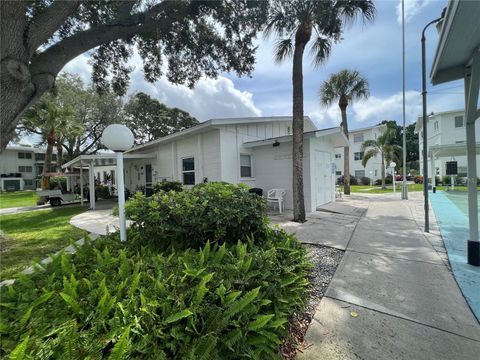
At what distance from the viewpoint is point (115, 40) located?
6.66 meters

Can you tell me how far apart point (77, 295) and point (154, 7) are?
7387 millimetres

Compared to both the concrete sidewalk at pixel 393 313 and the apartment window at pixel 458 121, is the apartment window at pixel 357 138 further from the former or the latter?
the concrete sidewalk at pixel 393 313

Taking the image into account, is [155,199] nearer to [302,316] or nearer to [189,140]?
[302,316]

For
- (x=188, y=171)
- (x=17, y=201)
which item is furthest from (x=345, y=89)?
(x=17, y=201)

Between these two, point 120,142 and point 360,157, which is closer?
point 120,142

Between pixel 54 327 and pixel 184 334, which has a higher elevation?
pixel 54 327

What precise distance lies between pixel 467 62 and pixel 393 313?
4161 mm

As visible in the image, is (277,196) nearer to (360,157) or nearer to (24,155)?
(360,157)

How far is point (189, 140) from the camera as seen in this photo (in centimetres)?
1169

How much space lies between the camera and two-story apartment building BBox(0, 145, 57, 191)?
3203 cm

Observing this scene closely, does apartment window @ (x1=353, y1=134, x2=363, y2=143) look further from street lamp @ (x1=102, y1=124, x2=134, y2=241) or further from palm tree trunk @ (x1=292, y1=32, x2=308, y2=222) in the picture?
street lamp @ (x1=102, y1=124, x2=134, y2=241)

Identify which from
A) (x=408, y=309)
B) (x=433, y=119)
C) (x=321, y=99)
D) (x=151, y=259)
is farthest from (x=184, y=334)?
(x=433, y=119)

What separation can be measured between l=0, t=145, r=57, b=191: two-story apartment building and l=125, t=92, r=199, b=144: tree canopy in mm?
14601

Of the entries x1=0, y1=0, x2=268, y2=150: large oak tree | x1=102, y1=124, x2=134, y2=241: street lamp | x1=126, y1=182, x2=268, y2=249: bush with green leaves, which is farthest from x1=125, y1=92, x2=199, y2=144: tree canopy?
x1=126, y1=182, x2=268, y2=249: bush with green leaves
